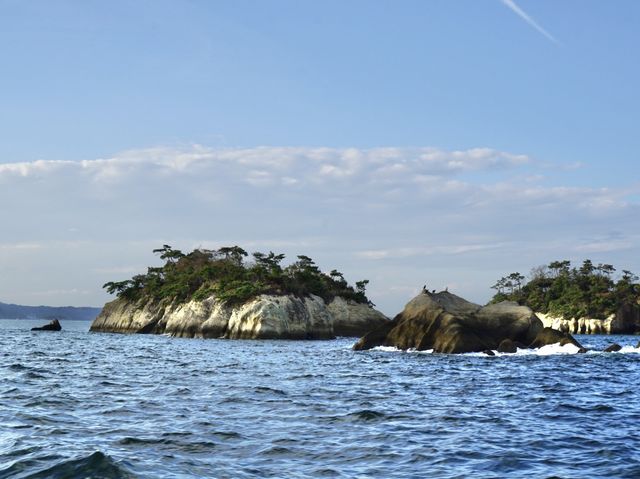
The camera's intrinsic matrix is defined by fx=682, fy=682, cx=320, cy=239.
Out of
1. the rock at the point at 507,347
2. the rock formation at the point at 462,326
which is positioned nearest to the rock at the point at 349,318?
the rock formation at the point at 462,326

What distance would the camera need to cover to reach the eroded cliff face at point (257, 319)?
10331 cm

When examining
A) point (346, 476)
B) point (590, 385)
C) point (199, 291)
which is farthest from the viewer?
point (199, 291)

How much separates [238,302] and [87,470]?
3714 inches

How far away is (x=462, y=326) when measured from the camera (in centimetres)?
6078

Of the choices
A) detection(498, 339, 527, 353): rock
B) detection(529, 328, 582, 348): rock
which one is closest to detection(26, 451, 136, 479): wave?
detection(498, 339, 527, 353): rock

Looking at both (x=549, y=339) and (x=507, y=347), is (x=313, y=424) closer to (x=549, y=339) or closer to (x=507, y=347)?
(x=507, y=347)

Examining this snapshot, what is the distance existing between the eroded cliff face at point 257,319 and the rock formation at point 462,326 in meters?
38.0

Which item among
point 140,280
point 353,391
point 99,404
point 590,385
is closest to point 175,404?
point 99,404

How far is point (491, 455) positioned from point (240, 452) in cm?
603

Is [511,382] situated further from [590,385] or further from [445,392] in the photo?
[445,392]

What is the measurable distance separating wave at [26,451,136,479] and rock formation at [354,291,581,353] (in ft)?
158

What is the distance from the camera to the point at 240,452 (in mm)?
16375

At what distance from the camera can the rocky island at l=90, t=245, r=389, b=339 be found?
344 feet

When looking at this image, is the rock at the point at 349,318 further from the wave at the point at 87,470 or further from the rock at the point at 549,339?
the wave at the point at 87,470
